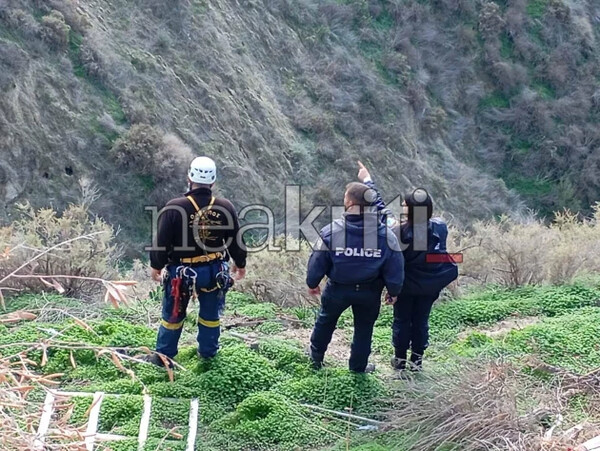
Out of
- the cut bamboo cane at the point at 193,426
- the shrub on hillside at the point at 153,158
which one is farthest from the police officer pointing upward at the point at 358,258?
the shrub on hillside at the point at 153,158

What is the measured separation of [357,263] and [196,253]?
1.33 m

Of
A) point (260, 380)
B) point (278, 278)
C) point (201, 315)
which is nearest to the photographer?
point (260, 380)

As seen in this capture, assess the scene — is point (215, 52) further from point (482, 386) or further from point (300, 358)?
point (482, 386)

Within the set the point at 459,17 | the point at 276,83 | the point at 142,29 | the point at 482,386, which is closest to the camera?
the point at 482,386

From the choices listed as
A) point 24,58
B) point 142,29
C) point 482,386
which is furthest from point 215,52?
point 482,386

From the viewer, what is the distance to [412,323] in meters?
6.32

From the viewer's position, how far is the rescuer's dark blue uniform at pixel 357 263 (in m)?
5.74

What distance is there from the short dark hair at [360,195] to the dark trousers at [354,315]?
26.6 inches

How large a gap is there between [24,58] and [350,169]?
11104 mm

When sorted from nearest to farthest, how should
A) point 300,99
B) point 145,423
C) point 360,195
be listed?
1. point 145,423
2. point 360,195
3. point 300,99

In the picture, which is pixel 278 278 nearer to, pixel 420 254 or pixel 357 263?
pixel 420 254

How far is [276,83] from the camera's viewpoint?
1056 inches

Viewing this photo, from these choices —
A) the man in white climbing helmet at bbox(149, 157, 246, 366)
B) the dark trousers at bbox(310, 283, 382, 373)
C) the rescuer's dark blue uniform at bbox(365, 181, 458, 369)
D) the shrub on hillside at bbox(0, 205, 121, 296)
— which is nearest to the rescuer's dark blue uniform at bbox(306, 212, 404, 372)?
the dark trousers at bbox(310, 283, 382, 373)

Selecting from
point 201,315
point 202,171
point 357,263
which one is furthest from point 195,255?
point 357,263
